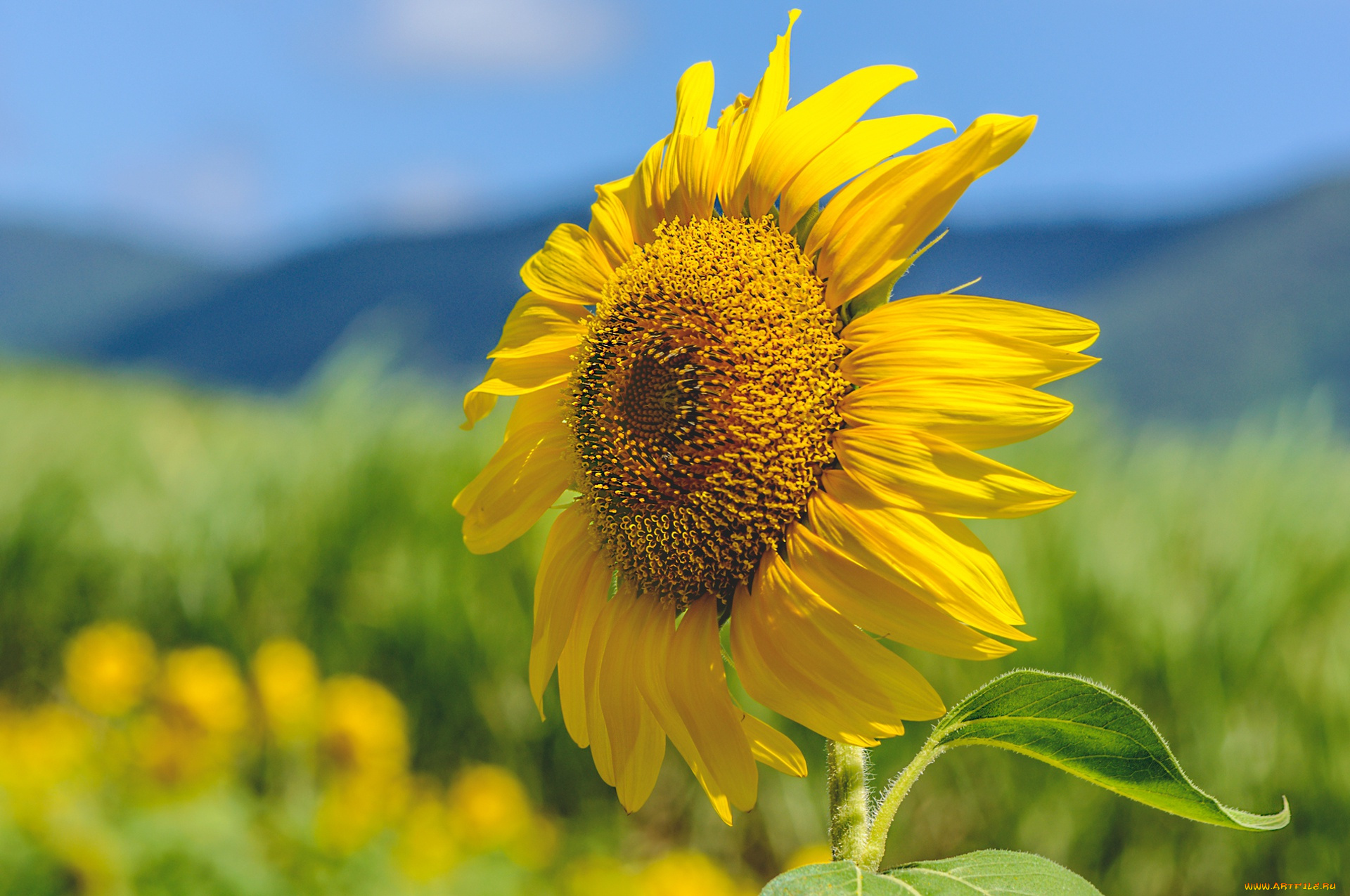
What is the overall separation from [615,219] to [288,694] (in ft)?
7.28

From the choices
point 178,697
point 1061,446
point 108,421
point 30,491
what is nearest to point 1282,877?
point 1061,446

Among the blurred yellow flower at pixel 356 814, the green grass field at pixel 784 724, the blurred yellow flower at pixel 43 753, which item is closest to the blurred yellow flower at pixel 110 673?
the blurred yellow flower at pixel 43 753

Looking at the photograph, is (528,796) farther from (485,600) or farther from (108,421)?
(108,421)

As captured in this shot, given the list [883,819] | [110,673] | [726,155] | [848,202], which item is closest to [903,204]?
[848,202]

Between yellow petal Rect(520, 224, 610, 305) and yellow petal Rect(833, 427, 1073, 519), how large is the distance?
0.26 meters

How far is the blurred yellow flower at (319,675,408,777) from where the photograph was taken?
2.50 meters

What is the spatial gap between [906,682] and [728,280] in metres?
0.29

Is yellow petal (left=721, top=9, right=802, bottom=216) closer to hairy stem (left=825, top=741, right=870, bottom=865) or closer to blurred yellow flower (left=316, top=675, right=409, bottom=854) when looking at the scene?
hairy stem (left=825, top=741, right=870, bottom=865)

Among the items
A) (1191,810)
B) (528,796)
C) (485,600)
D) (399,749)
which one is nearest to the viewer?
(1191,810)

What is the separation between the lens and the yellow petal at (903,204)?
0.56 meters

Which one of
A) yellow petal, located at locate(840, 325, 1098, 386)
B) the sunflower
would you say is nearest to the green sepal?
the sunflower

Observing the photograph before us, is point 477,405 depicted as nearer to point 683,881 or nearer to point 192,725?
→ point 683,881

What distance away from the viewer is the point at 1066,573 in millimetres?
2742

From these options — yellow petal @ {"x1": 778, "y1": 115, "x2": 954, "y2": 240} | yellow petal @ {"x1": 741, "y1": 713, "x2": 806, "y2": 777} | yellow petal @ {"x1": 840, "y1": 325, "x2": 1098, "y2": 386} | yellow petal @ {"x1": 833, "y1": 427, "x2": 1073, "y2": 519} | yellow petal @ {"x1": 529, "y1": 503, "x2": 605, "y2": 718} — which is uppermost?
yellow petal @ {"x1": 778, "y1": 115, "x2": 954, "y2": 240}
